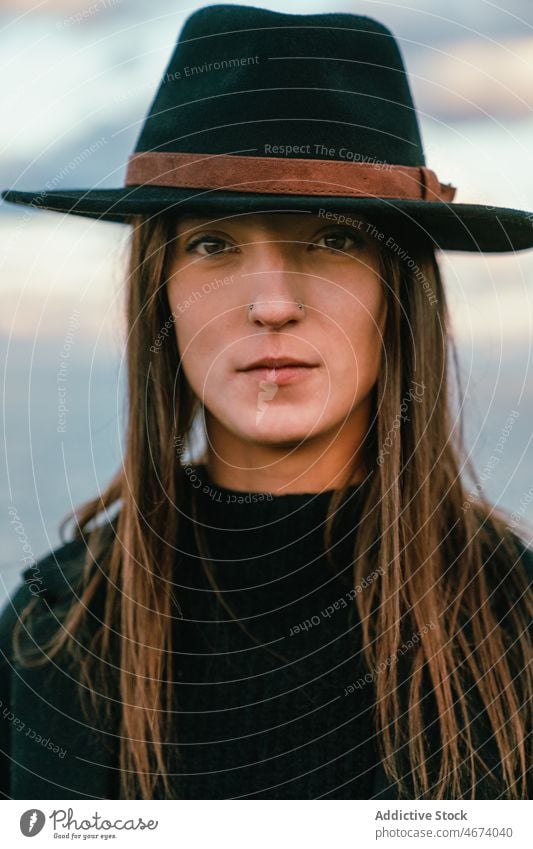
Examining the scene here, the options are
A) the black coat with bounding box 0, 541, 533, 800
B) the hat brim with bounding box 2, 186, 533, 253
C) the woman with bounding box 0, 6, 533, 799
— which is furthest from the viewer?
the black coat with bounding box 0, 541, 533, 800

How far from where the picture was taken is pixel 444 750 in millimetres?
1793

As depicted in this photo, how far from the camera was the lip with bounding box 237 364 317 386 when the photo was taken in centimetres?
178

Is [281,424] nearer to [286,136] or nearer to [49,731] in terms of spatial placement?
[286,136]

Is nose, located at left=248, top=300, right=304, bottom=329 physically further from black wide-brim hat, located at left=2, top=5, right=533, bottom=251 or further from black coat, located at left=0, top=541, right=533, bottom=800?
black coat, located at left=0, top=541, right=533, bottom=800

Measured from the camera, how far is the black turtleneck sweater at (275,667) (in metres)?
1.81

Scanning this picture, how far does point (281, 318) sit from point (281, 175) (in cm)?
23

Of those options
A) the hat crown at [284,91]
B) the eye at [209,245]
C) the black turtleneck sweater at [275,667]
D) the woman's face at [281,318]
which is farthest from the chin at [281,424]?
the hat crown at [284,91]

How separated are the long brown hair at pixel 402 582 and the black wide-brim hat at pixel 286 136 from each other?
0.12m

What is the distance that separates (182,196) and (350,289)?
0.32 metres

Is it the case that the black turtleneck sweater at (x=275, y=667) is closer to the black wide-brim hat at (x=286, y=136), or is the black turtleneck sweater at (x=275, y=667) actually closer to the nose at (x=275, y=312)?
the nose at (x=275, y=312)

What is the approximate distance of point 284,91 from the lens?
173 cm

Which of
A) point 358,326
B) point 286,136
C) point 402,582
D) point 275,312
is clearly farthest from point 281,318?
point 402,582

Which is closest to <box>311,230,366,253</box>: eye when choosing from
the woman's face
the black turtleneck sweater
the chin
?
the woman's face

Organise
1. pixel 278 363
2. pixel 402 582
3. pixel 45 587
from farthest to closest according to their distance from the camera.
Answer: pixel 45 587
pixel 402 582
pixel 278 363
